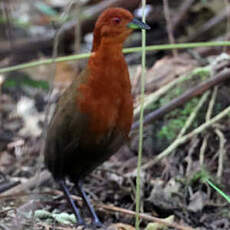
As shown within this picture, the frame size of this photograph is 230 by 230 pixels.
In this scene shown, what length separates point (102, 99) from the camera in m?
2.68

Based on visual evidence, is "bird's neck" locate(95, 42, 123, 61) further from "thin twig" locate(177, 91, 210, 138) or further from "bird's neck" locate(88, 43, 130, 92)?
"thin twig" locate(177, 91, 210, 138)

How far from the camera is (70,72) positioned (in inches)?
242

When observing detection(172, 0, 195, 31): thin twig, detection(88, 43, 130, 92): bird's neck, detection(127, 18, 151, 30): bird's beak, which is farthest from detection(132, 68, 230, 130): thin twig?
detection(172, 0, 195, 31): thin twig

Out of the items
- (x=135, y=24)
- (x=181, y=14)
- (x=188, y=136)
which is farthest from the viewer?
(x=181, y=14)

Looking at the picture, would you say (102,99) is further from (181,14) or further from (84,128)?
(181,14)

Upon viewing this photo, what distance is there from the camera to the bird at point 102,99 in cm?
268

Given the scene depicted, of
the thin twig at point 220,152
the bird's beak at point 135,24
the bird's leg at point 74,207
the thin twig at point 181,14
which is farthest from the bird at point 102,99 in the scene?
the thin twig at point 181,14

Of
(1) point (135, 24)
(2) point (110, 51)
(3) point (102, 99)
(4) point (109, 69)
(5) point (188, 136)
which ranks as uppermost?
(1) point (135, 24)

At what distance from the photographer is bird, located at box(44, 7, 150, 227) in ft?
8.80

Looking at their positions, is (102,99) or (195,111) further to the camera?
(195,111)

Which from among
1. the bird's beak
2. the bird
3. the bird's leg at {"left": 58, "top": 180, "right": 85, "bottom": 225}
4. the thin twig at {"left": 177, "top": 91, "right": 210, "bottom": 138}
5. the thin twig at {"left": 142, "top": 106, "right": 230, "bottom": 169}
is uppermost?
the bird's beak

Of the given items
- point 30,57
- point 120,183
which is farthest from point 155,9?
point 120,183

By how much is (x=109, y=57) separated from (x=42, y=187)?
1549mm

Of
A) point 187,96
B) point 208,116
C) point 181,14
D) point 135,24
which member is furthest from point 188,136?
point 181,14
